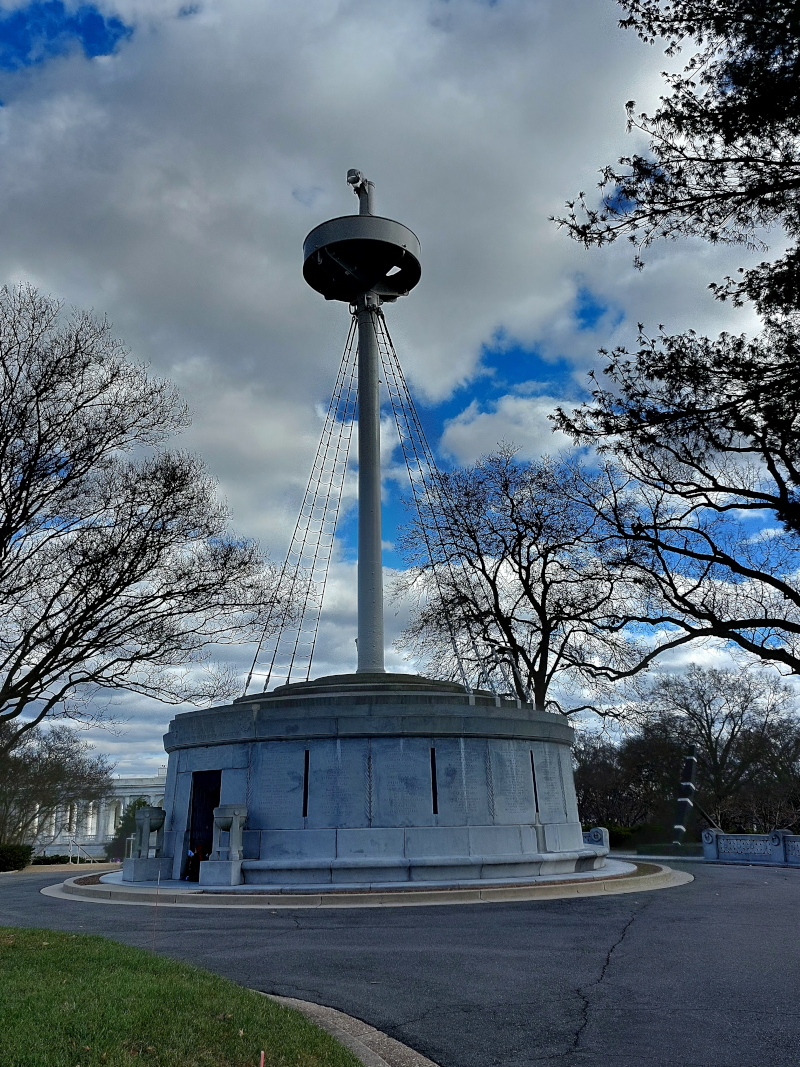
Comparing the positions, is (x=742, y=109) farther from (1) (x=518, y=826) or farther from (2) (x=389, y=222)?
(2) (x=389, y=222)

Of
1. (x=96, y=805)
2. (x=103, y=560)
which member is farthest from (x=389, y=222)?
(x=96, y=805)

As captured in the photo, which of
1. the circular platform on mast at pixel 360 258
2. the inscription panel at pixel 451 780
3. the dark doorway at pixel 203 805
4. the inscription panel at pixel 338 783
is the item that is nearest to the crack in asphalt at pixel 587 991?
the inscription panel at pixel 451 780

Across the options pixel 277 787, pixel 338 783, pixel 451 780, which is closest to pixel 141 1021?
pixel 338 783

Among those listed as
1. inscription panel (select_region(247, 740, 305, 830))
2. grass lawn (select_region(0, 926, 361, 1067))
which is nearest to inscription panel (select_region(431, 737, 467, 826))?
inscription panel (select_region(247, 740, 305, 830))

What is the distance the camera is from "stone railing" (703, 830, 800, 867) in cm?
2962

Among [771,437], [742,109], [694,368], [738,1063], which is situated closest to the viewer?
[738,1063]

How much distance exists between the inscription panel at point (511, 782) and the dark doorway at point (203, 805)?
7383 millimetres

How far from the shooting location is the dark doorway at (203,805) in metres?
21.3

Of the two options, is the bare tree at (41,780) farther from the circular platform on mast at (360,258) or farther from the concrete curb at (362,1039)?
the concrete curb at (362,1039)

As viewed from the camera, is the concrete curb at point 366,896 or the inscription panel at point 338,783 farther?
the inscription panel at point 338,783

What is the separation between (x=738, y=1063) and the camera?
235 inches

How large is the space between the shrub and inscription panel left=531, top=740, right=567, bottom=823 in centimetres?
2430

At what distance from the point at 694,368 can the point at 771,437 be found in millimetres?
2520

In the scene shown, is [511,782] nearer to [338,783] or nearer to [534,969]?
[338,783]
